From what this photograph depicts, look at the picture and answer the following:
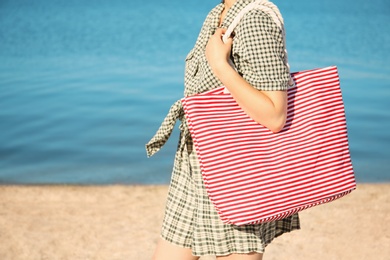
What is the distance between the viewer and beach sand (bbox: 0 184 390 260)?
4.32 m

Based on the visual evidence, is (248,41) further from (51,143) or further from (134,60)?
(134,60)

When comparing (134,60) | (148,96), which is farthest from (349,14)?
(148,96)

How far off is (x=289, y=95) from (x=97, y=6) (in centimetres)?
3124

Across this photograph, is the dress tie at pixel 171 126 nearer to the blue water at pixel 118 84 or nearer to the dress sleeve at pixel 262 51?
the dress sleeve at pixel 262 51

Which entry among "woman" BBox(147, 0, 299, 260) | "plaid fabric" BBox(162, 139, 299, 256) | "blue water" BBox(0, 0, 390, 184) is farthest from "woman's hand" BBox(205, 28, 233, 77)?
"blue water" BBox(0, 0, 390, 184)

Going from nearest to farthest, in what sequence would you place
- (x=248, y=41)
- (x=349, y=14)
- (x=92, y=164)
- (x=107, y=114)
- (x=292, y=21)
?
(x=248, y=41) < (x=92, y=164) < (x=107, y=114) < (x=292, y=21) < (x=349, y=14)

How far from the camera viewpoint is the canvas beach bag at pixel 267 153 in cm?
210

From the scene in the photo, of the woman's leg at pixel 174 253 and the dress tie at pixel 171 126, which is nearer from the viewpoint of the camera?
the dress tie at pixel 171 126

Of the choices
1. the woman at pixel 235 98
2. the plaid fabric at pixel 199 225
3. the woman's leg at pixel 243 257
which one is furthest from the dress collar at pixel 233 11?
the woman's leg at pixel 243 257

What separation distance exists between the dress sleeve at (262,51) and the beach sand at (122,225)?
2304 mm

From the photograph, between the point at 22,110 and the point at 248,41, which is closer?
the point at 248,41

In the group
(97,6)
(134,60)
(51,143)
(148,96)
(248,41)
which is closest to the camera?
(248,41)

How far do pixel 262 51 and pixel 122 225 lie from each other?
2889 mm

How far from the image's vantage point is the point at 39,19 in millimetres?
26688
